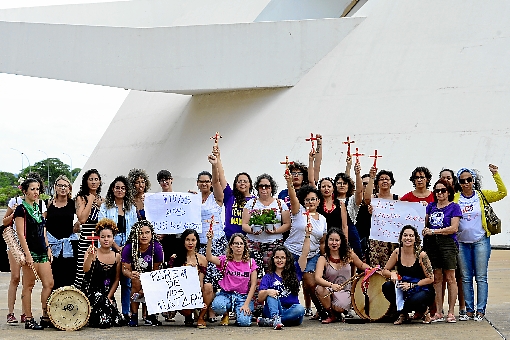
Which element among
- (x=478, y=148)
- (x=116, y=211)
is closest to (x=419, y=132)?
(x=478, y=148)

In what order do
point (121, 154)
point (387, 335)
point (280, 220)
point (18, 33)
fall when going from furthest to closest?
point (121, 154)
point (18, 33)
point (280, 220)
point (387, 335)

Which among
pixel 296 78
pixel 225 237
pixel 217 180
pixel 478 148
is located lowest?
pixel 225 237

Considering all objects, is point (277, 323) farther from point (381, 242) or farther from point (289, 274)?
point (381, 242)

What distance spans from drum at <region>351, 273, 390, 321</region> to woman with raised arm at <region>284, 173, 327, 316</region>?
17.0 inches

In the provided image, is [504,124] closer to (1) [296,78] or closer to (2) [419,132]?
(2) [419,132]

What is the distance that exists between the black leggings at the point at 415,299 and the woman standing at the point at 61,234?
3.02 metres

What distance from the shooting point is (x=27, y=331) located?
21.5 ft

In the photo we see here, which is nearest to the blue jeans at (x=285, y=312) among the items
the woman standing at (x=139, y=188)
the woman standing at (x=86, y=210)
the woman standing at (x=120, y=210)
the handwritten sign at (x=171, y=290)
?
the handwritten sign at (x=171, y=290)

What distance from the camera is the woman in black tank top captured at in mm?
6949

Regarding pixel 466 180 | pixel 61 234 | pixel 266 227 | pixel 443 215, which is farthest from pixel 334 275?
pixel 61 234

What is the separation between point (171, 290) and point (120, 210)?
111cm

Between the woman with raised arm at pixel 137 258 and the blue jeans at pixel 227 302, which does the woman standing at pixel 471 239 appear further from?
the woman with raised arm at pixel 137 258

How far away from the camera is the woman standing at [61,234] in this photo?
7258mm

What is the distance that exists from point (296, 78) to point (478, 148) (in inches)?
168
